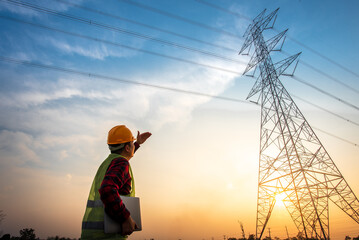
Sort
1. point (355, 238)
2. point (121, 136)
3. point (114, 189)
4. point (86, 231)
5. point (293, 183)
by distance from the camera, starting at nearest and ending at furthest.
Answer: point (114, 189), point (86, 231), point (121, 136), point (293, 183), point (355, 238)

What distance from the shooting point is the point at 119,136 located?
2227 millimetres

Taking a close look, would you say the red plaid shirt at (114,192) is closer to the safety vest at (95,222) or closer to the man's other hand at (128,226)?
the man's other hand at (128,226)

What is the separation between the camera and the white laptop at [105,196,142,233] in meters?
1.55

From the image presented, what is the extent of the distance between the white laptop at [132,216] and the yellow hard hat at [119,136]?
68 centimetres

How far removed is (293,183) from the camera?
1132cm

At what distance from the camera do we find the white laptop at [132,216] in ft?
5.09

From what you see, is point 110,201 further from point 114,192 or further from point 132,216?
point 132,216

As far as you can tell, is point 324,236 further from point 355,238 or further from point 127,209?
point 355,238

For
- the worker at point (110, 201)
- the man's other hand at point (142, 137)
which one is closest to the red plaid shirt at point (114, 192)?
the worker at point (110, 201)

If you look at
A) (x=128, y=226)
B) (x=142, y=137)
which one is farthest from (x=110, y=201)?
(x=142, y=137)

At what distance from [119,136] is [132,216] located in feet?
2.89

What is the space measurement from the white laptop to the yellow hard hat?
26.9 inches

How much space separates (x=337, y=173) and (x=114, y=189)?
1504cm

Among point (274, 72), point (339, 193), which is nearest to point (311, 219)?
point (339, 193)
